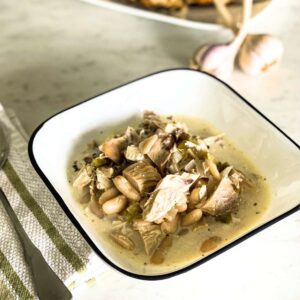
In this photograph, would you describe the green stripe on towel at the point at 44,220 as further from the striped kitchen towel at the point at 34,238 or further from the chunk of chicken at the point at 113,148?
the chunk of chicken at the point at 113,148

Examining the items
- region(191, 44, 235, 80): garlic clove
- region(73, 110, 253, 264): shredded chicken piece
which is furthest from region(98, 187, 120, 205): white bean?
region(191, 44, 235, 80): garlic clove

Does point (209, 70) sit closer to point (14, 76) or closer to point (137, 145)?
point (137, 145)

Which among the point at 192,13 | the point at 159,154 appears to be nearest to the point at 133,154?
the point at 159,154

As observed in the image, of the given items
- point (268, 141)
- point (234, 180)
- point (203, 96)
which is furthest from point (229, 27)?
point (234, 180)

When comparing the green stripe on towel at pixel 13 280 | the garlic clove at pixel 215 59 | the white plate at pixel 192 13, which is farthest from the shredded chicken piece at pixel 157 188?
the white plate at pixel 192 13

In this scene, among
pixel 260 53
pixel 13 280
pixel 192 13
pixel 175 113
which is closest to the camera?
pixel 13 280

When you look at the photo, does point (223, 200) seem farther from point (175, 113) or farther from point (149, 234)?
point (175, 113)
